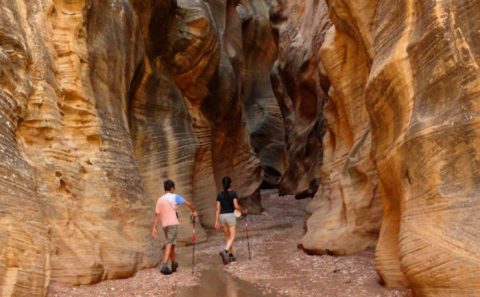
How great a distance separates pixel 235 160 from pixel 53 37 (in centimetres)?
1195

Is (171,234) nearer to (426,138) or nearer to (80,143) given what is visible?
(80,143)

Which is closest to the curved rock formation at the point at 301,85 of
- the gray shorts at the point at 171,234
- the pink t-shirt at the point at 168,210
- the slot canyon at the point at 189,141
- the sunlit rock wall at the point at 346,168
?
the slot canyon at the point at 189,141

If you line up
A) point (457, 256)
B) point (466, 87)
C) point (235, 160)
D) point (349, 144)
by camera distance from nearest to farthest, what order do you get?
1. point (457, 256)
2. point (466, 87)
3. point (349, 144)
4. point (235, 160)

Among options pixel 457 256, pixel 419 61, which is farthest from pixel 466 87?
pixel 457 256

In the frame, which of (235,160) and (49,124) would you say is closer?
(49,124)

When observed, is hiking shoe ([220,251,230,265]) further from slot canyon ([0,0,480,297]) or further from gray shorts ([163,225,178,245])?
gray shorts ([163,225,178,245])

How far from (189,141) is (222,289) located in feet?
24.2

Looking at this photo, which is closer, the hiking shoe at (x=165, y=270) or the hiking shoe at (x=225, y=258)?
the hiking shoe at (x=165, y=270)

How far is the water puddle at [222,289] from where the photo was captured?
713 cm

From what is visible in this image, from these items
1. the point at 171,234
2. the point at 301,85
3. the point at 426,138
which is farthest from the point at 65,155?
the point at 301,85

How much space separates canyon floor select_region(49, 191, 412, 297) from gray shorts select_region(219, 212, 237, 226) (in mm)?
722

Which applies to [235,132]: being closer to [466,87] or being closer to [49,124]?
[49,124]

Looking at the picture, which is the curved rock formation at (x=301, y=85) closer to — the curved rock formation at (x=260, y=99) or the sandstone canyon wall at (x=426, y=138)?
the curved rock formation at (x=260, y=99)

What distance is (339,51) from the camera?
11.6m
